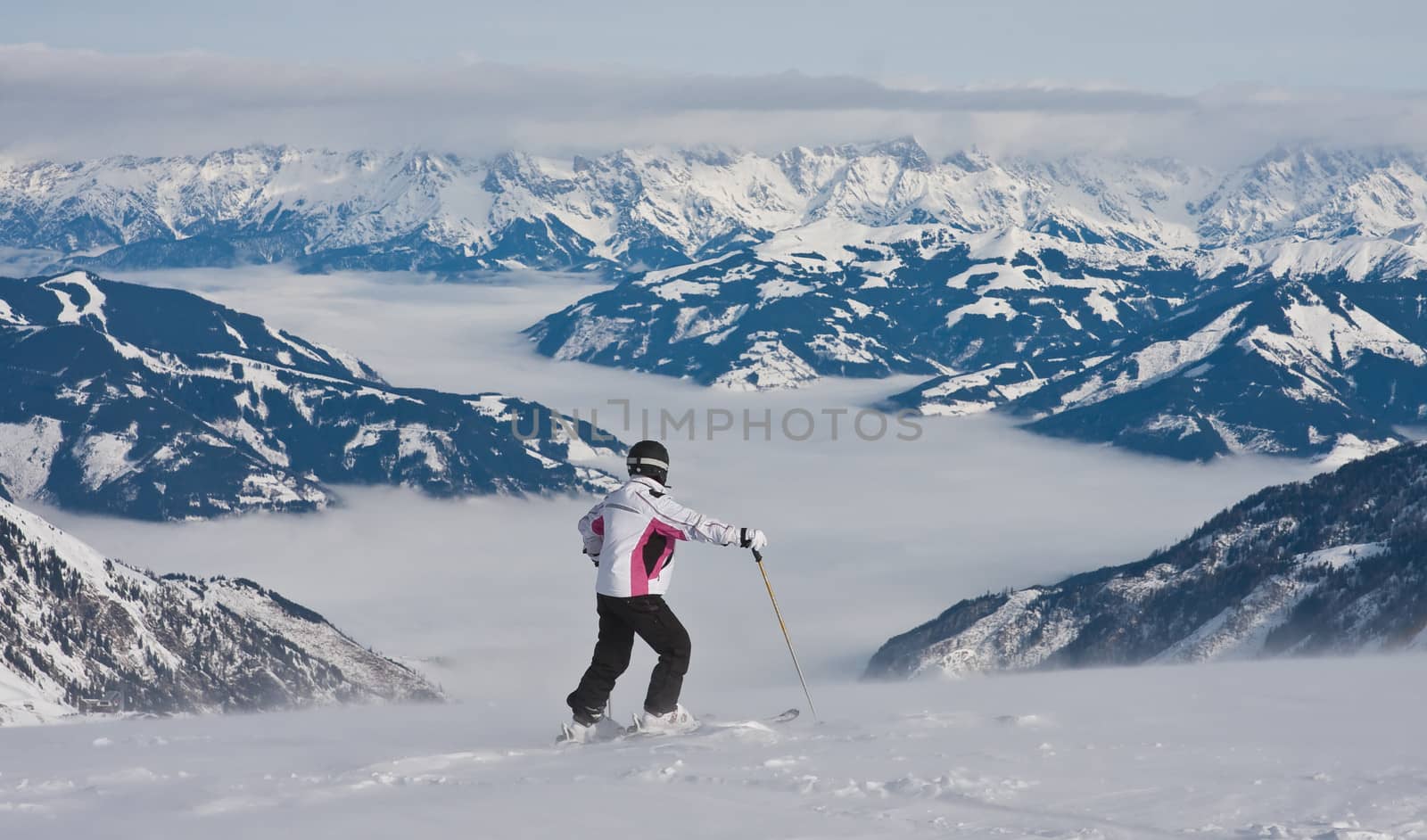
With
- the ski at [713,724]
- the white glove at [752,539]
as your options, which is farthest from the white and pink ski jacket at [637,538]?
the ski at [713,724]

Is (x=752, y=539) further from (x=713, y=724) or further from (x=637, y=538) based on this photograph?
(x=713, y=724)

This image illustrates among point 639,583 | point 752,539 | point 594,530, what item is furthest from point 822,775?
point 594,530

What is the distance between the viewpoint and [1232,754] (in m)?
19.9

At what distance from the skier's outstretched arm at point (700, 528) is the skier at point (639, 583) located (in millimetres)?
14

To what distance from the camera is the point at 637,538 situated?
22984 mm

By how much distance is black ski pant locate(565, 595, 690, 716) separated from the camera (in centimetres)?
2316

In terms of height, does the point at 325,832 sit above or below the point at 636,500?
below

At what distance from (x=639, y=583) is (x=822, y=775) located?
5.01 metres

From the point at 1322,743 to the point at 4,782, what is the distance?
17641mm

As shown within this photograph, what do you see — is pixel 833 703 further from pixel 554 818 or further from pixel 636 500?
pixel 554 818

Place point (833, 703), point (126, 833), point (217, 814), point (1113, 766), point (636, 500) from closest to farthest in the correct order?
1. point (126, 833)
2. point (217, 814)
3. point (1113, 766)
4. point (636, 500)
5. point (833, 703)

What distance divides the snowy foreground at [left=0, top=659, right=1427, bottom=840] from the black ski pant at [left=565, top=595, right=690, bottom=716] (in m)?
0.89

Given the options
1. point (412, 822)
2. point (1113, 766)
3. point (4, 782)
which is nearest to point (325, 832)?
point (412, 822)

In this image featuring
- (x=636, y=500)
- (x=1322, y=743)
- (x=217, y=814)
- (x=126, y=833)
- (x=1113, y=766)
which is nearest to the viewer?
(x=126, y=833)
